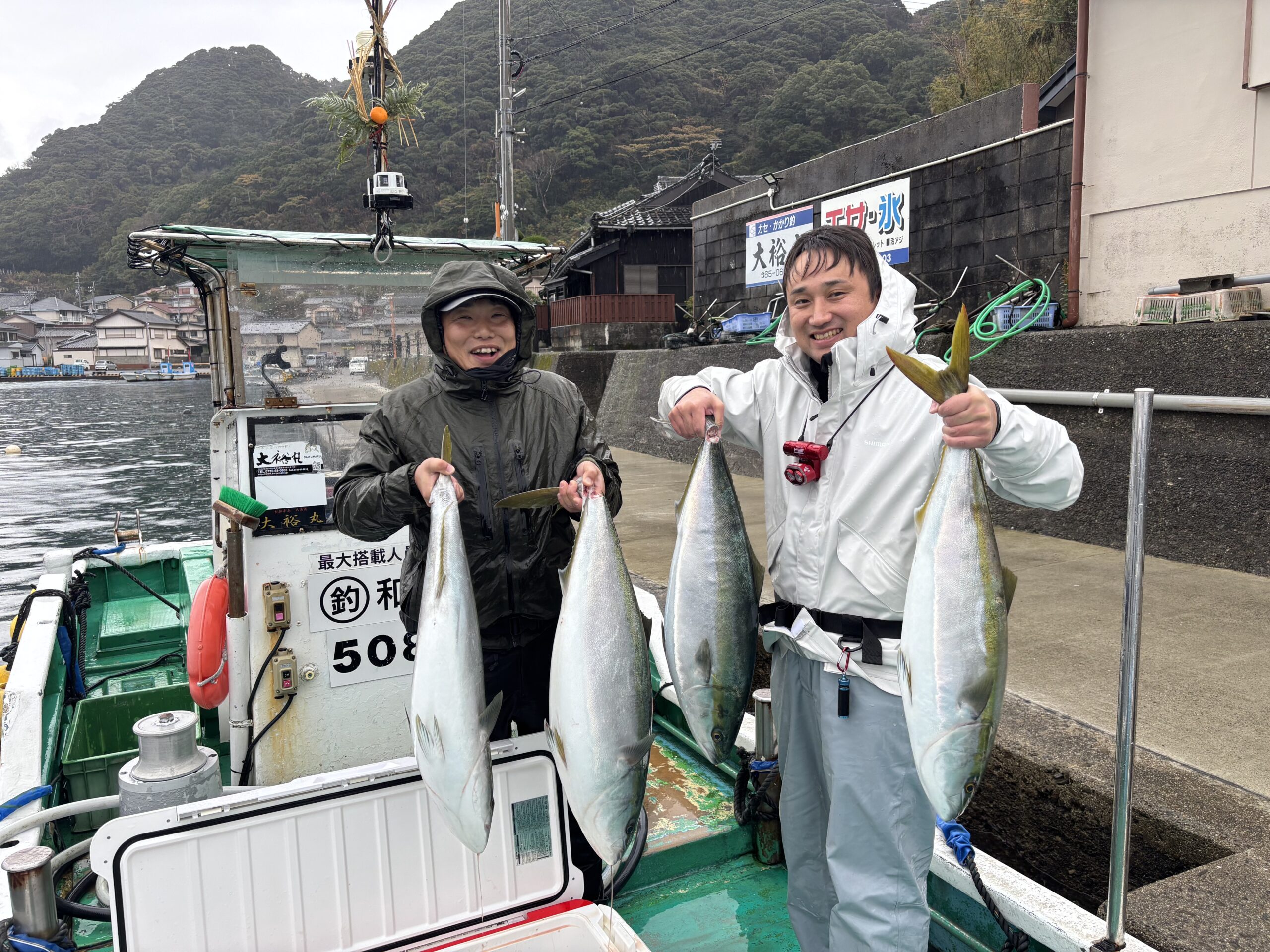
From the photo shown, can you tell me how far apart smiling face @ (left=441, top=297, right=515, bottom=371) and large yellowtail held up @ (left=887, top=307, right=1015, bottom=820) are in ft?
3.87

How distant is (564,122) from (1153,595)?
58.6 meters

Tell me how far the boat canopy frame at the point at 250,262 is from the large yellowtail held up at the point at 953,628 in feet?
7.17

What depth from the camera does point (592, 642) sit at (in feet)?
6.49

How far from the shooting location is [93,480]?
21609mm

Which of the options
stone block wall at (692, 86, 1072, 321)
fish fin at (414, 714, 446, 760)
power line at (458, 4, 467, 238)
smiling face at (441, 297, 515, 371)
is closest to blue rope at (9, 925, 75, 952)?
fish fin at (414, 714, 446, 760)

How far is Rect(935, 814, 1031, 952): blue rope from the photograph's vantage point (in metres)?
2.31

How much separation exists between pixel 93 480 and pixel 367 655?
22.5m

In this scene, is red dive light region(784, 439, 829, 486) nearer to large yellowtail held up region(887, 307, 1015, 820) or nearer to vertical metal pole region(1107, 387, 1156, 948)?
→ large yellowtail held up region(887, 307, 1015, 820)

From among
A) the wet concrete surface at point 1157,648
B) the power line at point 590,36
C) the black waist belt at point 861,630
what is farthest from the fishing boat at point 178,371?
the black waist belt at point 861,630

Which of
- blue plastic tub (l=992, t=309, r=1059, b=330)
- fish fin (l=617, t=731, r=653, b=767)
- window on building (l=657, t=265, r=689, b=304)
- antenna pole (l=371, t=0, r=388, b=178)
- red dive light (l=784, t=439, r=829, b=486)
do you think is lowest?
fish fin (l=617, t=731, r=653, b=767)

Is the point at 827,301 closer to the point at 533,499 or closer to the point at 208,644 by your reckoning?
the point at 533,499

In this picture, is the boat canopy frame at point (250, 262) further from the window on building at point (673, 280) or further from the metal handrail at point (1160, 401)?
the window on building at point (673, 280)

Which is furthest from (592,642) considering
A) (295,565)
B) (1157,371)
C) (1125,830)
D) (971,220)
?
(971,220)

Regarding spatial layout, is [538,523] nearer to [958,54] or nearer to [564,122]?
[958,54]
